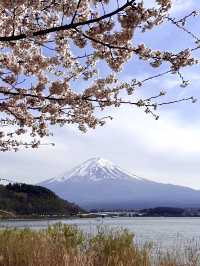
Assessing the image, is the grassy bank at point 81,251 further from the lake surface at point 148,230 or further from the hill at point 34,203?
the hill at point 34,203

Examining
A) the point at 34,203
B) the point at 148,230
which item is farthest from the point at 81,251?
the point at 34,203

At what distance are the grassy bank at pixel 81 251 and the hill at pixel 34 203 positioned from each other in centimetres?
6606

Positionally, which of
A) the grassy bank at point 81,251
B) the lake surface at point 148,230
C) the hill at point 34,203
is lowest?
the grassy bank at point 81,251

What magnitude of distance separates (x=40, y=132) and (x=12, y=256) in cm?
195

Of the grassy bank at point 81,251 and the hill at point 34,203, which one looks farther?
the hill at point 34,203

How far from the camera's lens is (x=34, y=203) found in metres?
101

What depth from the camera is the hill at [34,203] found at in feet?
279

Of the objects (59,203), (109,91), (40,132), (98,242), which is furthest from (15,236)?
(59,203)

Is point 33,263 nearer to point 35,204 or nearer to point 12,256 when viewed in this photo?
point 12,256

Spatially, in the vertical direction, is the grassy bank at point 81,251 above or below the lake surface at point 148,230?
below

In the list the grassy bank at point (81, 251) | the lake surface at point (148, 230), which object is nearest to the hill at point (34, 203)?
the lake surface at point (148, 230)

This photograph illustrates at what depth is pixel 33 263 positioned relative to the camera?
8.27 metres

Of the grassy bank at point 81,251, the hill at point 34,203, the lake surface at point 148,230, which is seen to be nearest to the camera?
the grassy bank at point 81,251

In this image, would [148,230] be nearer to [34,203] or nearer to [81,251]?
[81,251]
